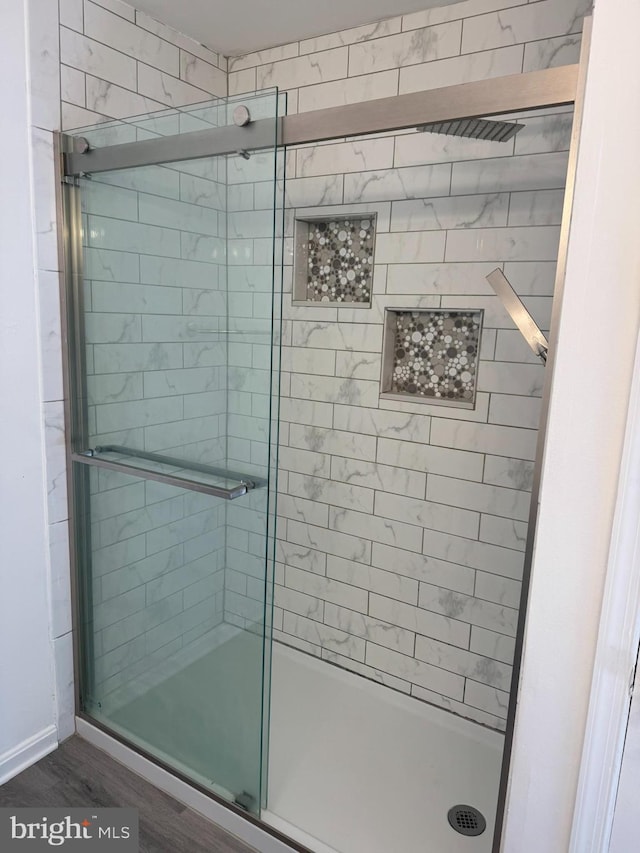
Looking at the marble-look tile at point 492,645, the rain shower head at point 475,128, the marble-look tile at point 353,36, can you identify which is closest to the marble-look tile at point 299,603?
the marble-look tile at point 492,645

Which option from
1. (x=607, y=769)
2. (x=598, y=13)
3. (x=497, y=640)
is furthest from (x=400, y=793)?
(x=598, y=13)

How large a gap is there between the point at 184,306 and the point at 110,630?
46.6 inches

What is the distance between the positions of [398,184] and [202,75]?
0.95m

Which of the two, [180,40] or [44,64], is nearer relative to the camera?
[44,64]

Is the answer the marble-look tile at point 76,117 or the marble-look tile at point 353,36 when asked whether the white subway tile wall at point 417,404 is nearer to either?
the marble-look tile at point 353,36

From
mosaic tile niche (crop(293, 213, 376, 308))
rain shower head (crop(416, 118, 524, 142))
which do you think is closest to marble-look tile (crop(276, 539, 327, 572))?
mosaic tile niche (crop(293, 213, 376, 308))

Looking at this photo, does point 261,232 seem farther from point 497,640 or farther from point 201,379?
point 497,640

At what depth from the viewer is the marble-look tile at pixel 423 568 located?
2.17 metres

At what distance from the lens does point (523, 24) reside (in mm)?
1794

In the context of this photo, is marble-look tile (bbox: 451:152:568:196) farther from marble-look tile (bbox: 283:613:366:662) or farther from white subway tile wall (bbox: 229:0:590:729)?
marble-look tile (bbox: 283:613:366:662)

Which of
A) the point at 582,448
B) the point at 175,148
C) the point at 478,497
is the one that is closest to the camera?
the point at 582,448

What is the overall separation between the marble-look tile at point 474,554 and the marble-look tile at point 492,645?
0.24 meters

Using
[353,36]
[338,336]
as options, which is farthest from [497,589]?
[353,36]

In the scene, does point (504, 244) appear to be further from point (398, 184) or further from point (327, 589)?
point (327, 589)
